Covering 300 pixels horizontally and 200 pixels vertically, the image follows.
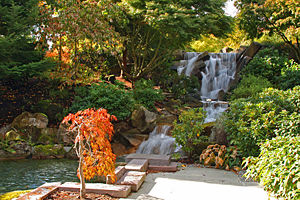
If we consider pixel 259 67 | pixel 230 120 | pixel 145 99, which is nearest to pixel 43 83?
pixel 145 99

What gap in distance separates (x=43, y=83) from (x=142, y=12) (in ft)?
16.7

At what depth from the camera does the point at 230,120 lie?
658 cm

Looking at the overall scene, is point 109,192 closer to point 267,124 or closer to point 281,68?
point 267,124

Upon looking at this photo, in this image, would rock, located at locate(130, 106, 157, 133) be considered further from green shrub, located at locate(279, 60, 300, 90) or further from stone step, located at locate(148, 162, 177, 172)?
green shrub, located at locate(279, 60, 300, 90)

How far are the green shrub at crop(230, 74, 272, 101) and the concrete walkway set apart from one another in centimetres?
697

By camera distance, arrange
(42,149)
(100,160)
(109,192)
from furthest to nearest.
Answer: (42,149) → (109,192) → (100,160)

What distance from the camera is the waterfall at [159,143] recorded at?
28.4 ft

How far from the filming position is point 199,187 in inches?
182

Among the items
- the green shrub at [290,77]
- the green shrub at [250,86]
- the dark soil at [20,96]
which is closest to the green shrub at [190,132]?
the dark soil at [20,96]

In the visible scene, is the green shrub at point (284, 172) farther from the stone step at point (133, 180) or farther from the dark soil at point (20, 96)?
the dark soil at point (20, 96)

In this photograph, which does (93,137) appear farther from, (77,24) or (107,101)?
(77,24)

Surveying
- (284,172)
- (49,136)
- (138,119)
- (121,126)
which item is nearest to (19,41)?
(49,136)

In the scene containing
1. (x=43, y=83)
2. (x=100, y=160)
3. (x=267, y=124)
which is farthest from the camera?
(x=43, y=83)

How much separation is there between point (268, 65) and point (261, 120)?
9134mm
